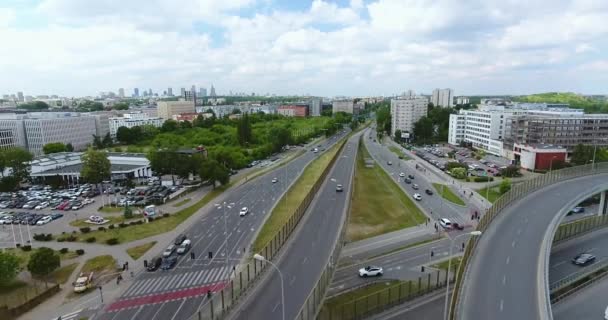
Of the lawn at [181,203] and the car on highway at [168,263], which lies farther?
the lawn at [181,203]

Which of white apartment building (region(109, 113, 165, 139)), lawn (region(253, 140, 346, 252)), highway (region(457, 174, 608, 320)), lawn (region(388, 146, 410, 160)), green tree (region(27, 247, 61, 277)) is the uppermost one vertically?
white apartment building (region(109, 113, 165, 139))

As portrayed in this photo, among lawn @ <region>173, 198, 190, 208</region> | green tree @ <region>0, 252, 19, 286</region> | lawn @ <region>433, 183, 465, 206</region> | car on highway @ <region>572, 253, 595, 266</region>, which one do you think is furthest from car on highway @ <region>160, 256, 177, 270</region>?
lawn @ <region>433, 183, 465, 206</region>

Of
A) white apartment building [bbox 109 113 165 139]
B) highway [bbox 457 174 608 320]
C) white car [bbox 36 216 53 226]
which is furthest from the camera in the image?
white apartment building [bbox 109 113 165 139]

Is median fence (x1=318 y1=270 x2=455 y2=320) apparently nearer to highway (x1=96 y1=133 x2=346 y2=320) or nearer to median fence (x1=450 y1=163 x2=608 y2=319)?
median fence (x1=450 y1=163 x2=608 y2=319)

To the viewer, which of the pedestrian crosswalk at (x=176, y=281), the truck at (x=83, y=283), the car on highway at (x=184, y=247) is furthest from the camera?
the car on highway at (x=184, y=247)

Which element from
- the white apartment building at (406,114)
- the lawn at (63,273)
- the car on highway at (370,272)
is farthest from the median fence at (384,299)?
the white apartment building at (406,114)

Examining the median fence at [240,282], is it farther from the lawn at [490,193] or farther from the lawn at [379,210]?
the lawn at [490,193]
